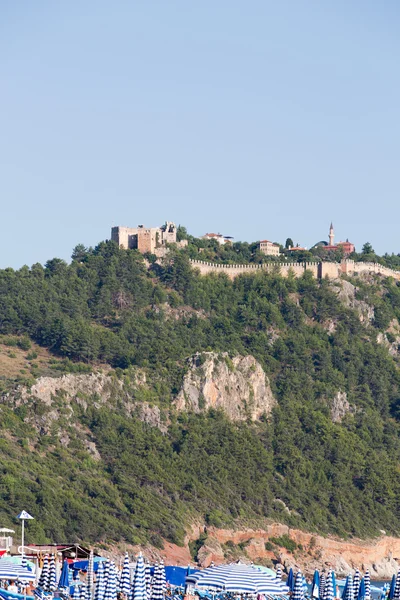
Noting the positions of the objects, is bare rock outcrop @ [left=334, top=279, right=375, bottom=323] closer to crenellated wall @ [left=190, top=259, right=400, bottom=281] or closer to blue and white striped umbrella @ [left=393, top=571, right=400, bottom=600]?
crenellated wall @ [left=190, top=259, right=400, bottom=281]

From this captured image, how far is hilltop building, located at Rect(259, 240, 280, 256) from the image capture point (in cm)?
16762

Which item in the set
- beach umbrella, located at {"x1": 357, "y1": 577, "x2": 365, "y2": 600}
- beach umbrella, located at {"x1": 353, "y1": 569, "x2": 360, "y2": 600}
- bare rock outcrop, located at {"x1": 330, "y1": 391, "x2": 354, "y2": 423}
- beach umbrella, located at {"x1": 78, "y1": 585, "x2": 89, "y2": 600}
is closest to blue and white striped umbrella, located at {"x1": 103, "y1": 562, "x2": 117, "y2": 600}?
beach umbrella, located at {"x1": 78, "y1": 585, "x2": 89, "y2": 600}

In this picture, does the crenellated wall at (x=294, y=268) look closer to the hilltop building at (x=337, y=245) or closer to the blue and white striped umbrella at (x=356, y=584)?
the hilltop building at (x=337, y=245)

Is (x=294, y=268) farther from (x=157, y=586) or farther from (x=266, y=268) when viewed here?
(x=157, y=586)

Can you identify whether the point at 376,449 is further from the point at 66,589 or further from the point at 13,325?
the point at 66,589

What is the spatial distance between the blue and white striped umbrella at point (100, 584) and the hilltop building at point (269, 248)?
327 ft

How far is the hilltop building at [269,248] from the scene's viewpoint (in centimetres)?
16762

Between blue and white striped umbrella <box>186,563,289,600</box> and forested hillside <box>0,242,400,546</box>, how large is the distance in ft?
126

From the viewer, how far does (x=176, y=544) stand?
387ft

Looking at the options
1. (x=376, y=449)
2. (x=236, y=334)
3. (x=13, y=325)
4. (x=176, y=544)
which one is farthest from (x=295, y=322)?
(x=176, y=544)

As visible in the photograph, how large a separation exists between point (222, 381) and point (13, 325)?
1999 cm

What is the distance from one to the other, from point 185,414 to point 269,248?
3798 cm

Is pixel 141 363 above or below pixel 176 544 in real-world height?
above

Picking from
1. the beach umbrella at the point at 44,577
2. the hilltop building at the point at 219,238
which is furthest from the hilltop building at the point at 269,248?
the beach umbrella at the point at 44,577
